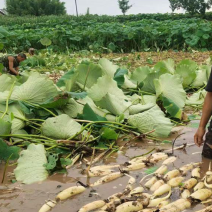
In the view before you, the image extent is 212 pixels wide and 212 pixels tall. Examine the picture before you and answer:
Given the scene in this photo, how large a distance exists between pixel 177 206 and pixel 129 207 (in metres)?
0.20

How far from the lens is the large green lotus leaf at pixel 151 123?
2334 mm

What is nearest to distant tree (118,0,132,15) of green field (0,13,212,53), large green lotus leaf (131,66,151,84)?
green field (0,13,212,53)

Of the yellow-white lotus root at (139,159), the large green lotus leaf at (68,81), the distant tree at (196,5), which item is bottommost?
the yellow-white lotus root at (139,159)

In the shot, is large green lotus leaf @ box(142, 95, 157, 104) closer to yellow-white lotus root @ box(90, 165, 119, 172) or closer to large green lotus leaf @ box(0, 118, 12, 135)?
yellow-white lotus root @ box(90, 165, 119, 172)

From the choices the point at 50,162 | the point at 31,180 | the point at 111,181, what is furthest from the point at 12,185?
the point at 111,181

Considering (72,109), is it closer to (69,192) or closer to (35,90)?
(35,90)

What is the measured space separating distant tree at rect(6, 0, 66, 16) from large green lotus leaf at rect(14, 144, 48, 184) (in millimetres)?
51867

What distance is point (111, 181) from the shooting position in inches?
67.2

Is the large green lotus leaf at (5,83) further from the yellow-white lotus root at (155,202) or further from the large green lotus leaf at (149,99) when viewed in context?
the yellow-white lotus root at (155,202)

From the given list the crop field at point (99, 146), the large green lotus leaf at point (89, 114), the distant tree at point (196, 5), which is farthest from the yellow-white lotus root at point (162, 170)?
the distant tree at point (196, 5)

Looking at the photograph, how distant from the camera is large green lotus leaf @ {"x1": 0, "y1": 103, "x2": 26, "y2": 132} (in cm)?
213

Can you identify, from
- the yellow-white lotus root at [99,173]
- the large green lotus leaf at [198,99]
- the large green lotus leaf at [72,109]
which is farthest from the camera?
the large green lotus leaf at [198,99]

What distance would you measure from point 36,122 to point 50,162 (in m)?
0.57

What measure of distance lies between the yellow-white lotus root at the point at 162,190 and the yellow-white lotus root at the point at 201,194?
0.13 m
